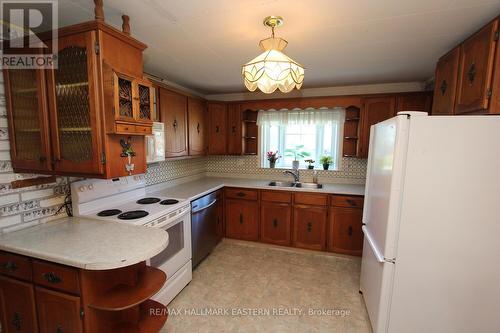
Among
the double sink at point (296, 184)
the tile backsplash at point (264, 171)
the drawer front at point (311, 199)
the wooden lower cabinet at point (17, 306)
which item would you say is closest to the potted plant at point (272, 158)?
the tile backsplash at point (264, 171)

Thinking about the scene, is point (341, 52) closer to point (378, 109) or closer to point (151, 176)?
point (378, 109)

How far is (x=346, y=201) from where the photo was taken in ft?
9.52

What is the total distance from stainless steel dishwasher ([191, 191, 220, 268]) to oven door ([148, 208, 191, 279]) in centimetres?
15

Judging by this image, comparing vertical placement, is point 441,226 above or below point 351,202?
above

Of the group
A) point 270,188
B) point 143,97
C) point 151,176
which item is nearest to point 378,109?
point 270,188

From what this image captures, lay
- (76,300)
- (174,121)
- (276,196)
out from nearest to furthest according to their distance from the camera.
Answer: (76,300) < (174,121) < (276,196)

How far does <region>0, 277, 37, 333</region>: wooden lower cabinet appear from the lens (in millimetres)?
1376

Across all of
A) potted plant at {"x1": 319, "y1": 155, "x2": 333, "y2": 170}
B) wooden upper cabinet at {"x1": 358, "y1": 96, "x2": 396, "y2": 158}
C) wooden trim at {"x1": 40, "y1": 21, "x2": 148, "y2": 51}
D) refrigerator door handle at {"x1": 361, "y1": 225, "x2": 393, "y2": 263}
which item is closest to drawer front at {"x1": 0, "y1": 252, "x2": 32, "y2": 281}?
wooden trim at {"x1": 40, "y1": 21, "x2": 148, "y2": 51}

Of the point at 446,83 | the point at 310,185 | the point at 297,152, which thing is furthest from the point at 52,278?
the point at 297,152

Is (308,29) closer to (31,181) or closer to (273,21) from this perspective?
(273,21)

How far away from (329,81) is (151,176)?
2.62 metres

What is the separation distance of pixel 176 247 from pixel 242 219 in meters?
1.28

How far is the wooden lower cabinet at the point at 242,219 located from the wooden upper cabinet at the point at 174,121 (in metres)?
1.05

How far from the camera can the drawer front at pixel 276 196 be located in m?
3.13
